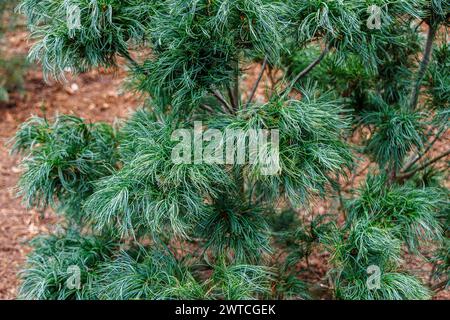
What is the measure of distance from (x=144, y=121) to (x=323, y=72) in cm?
78

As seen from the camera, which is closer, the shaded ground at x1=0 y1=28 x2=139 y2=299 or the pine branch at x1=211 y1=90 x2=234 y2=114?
the pine branch at x1=211 y1=90 x2=234 y2=114

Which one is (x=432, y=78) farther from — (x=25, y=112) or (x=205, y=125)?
(x=25, y=112)

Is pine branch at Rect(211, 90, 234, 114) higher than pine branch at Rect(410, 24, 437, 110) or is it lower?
lower

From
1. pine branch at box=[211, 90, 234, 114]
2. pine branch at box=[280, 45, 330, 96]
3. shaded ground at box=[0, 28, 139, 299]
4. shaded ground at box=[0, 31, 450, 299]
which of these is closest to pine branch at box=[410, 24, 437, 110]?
pine branch at box=[280, 45, 330, 96]

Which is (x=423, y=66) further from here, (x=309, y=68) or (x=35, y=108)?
(x=35, y=108)

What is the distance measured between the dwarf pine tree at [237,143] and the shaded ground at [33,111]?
1017 mm

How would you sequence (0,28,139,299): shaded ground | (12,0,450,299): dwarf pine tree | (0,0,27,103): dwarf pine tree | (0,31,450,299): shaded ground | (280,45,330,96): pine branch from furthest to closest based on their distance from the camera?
(0,0,27,103): dwarf pine tree → (0,28,139,299): shaded ground → (0,31,450,299): shaded ground → (280,45,330,96): pine branch → (12,0,450,299): dwarf pine tree

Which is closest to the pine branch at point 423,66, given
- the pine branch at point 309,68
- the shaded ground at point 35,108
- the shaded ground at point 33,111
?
the pine branch at point 309,68

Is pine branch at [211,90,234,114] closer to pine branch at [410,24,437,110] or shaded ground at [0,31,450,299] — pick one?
pine branch at [410,24,437,110]

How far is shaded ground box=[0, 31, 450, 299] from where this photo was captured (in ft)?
11.9

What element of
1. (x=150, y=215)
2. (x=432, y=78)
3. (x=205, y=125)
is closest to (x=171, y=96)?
(x=205, y=125)

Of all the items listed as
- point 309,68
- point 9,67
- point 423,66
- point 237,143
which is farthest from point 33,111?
point 423,66

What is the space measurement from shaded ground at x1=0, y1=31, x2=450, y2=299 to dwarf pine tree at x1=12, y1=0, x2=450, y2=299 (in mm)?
1017

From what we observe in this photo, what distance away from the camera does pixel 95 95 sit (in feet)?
15.7
